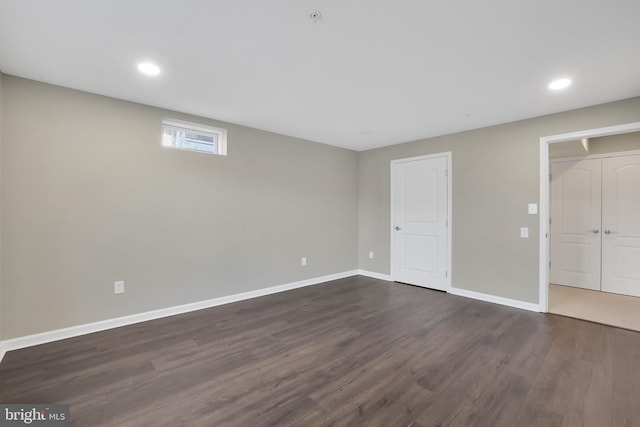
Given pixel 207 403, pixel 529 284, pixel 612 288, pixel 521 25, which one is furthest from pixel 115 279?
pixel 612 288

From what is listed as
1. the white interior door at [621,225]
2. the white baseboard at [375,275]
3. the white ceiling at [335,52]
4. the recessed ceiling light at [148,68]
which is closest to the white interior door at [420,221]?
the white baseboard at [375,275]

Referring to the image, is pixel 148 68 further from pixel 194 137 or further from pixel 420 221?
pixel 420 221

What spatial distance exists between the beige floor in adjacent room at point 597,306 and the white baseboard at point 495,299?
222 mm

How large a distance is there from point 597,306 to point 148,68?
19.0ft

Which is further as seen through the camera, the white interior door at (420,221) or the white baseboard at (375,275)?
the white baseboard at (375,275)

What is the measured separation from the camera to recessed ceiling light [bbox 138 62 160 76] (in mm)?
2291

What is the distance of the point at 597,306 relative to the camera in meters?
3.59

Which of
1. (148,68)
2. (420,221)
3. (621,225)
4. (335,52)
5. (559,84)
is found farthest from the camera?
(420,221)

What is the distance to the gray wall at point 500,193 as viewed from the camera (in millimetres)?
3318

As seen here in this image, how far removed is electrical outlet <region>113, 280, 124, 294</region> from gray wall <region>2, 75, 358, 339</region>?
0.14 ft

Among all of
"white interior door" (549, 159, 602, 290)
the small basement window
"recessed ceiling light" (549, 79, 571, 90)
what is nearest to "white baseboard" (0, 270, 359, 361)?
the small basement window

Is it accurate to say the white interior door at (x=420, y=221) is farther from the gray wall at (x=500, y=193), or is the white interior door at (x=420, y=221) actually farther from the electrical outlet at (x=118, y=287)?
the electrical outlet at (x=118, y=287)

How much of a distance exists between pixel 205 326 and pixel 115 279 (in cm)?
107

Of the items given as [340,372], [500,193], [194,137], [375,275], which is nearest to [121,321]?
[194,137]
